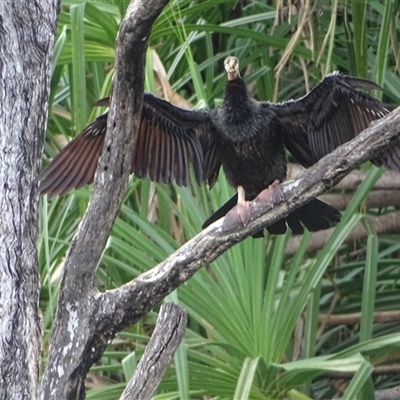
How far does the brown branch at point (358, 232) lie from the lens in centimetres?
380

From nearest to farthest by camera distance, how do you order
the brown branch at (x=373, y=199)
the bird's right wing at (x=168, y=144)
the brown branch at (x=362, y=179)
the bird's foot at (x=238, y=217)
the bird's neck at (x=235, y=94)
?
the bird's foot at (x=238, y=217), the bird's right wing at (x=168, y=144), the bird's neck at (x=235, y=94), the brown branch at (x=362, y=179), the brown branch at (x=373, y=199)

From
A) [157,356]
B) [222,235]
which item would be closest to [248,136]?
[222,235]

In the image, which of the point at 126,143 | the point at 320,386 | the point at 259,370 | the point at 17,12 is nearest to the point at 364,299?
the point at 259,370

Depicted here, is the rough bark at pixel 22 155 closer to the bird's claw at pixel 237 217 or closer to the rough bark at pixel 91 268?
the rough bark at pixel 91 268

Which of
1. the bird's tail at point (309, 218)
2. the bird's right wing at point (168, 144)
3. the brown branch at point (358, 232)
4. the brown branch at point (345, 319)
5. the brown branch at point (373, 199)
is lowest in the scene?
the brown branch at point (345, 319)

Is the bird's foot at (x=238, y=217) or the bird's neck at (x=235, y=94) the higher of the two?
the bird's neck at (x=235, y=94)

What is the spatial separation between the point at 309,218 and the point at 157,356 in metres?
0.98

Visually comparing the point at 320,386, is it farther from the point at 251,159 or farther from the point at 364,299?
the point at 251,159

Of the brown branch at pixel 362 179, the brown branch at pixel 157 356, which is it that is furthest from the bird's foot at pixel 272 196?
the brown branch at pixel 362 179

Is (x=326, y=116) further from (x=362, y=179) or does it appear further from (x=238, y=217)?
(x=238, y=217)

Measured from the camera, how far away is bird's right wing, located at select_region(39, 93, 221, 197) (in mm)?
2889

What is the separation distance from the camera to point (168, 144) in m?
3.08

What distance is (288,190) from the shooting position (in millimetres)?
2328

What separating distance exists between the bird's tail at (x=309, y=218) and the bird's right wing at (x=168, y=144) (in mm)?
222
